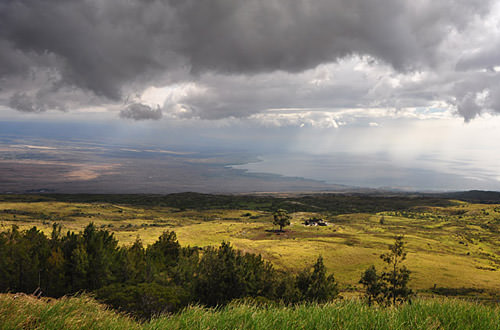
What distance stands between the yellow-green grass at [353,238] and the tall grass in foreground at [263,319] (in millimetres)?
47580

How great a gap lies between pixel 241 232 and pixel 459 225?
327 feet

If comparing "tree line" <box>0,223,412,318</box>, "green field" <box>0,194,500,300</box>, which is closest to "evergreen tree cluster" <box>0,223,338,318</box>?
"tree line" <box>0,223,412,318</box>

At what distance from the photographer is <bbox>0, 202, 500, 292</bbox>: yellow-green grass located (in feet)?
193

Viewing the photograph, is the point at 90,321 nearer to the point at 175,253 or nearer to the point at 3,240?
the point at 3,240

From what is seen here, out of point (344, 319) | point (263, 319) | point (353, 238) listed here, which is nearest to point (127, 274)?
point (263, 319)

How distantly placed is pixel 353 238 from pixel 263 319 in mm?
93826

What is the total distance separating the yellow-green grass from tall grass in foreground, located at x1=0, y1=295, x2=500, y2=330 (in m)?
47.6

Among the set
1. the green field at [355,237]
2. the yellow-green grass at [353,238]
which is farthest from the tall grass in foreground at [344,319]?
the yellow-green grass at [353,238]

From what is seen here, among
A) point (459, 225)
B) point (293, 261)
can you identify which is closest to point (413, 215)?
point (459, 225)

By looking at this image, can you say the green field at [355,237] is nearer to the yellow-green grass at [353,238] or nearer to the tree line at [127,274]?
the yellow-green grass at [353,238]

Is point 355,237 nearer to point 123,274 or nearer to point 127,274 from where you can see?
point 127,274

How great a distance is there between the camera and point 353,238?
9100 centimetres

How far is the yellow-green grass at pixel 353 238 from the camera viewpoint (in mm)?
58812

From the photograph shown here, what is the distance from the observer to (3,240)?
32.3 m
